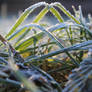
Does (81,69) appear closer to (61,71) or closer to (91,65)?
(91,65)

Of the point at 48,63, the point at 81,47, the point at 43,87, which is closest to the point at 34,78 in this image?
the point at 43,87

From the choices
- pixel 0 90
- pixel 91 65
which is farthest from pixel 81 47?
pixel 0 90

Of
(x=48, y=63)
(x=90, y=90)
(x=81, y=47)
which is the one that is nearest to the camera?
(x=90, y=90)

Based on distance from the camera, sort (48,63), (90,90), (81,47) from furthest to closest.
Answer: (48,63) < (81,47) < (90,90)

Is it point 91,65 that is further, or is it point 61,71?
point 61,71

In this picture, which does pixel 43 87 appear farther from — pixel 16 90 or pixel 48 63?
pixel 48 63

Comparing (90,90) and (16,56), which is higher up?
(16,56)

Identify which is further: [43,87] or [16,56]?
[16,56]

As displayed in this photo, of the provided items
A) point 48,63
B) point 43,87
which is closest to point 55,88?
point 43,87
